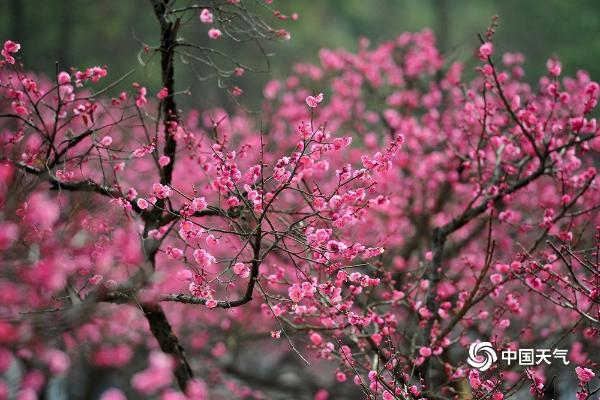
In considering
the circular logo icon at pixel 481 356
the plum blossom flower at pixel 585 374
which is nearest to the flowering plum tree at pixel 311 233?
the plum blossom flower at pixel 585 374

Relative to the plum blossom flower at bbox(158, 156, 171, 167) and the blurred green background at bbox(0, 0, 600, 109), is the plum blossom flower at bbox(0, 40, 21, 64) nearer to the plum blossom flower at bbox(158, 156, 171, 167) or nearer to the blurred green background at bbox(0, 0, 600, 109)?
the plum blossom flower at bbox(158, 156, 171, 167)

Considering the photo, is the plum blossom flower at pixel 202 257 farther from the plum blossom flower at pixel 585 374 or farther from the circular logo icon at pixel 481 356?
the plum blossom flower at pixel 585 374

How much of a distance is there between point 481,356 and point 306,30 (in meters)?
23.6

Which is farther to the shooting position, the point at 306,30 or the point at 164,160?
the point at 306,30

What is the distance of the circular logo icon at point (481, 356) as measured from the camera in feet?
17.5

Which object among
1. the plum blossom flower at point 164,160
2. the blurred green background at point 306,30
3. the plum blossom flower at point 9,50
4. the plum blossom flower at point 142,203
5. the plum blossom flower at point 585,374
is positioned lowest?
the plum blossom flower at point 585,374

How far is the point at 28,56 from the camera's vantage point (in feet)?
71.4

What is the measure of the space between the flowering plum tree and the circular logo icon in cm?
13

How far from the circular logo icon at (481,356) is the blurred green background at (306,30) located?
15.4 metres

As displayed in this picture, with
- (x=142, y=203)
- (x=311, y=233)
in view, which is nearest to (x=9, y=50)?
(x=142, y=203)

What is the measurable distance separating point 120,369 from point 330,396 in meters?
4.39

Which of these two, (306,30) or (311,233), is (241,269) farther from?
(306,30)

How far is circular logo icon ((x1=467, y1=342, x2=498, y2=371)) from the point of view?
534 centimetres

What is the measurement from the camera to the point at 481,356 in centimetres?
543
